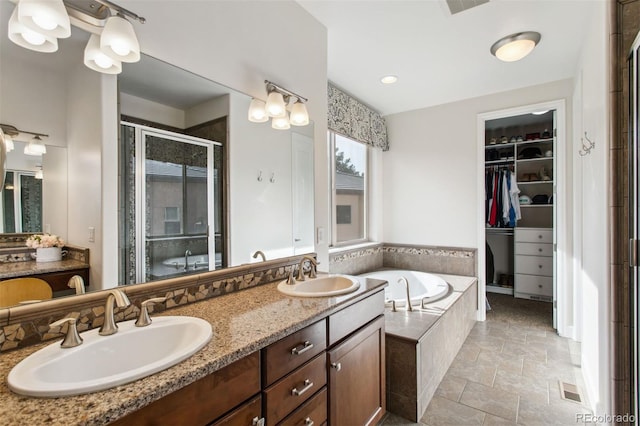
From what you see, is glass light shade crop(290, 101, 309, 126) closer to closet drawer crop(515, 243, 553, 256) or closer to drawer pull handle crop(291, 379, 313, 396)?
drawer pull handle crop(291, 379, 313, 396)

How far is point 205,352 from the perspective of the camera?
83 centimetres

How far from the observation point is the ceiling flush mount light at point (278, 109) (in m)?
1.72

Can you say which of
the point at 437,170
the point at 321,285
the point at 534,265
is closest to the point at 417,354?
the point at 321,285

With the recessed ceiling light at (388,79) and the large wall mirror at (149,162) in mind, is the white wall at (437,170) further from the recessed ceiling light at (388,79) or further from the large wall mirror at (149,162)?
the large wall mirror at (149,162)

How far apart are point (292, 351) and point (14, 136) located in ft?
3.75

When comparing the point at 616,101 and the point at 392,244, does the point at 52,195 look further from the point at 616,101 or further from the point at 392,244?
the point at 392,244

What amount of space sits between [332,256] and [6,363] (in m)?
2.49

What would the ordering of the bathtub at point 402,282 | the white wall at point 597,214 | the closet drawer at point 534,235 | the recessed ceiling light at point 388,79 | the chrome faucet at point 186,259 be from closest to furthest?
the chrome faucet at point 186,259, the white wall at point 597,214, the recessed ceiling light at point 388,79, the bathtub at point 402,282, the closet drawer at point 534,235

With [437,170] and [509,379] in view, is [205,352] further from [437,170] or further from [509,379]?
[437,170]

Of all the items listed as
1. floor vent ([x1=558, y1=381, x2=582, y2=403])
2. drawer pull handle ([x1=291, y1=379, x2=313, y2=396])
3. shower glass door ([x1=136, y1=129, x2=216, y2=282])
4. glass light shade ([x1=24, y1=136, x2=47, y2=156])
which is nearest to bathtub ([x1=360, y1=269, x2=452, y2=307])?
floor vent ([x1=558, y1=381, x2=582, y2=403])

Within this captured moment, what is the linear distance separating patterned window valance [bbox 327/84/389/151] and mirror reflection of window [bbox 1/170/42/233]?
2.38 meters

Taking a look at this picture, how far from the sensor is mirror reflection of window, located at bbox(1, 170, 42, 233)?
3.02 feet

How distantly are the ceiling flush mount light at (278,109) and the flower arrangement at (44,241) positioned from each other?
1.05 metres

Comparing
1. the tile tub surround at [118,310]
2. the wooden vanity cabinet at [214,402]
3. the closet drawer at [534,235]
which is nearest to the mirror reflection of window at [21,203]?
the tile tub surround at [118,310]
